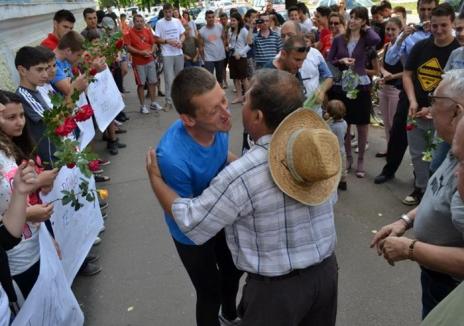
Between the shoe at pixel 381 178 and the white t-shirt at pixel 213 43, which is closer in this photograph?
the shoe at pixel 381 178

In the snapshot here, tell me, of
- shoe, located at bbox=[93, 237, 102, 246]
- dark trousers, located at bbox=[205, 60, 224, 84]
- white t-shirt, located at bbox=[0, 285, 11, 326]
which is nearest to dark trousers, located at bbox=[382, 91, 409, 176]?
shoe, located at bbox=[93, 237, 102, 246]

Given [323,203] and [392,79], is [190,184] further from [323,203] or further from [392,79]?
[392,79]

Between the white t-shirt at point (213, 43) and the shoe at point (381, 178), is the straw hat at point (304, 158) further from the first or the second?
the white t-shirt at point (213, 43)

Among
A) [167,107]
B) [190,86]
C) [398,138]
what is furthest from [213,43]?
[190,86]

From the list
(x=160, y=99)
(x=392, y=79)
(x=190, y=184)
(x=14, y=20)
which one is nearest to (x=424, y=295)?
(x=190, y=184)

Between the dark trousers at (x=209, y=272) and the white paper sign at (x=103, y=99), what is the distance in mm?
3625

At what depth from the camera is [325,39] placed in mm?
7129

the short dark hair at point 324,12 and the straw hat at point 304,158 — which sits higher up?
the straw hat at point 304,158

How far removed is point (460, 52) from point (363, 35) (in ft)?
5.70

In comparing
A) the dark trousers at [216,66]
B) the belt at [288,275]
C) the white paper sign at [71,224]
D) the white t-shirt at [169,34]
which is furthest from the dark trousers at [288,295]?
the dark trousers at [216,66]

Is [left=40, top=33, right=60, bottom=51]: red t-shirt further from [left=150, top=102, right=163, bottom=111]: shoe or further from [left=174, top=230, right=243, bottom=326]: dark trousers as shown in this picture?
[left=174, top=230, right=243, bottom=326]: dark trousers

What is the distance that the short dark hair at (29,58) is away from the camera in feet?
11.2

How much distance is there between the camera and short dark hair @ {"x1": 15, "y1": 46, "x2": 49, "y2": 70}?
3424 millimetres

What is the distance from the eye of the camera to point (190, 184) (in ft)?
6.75
